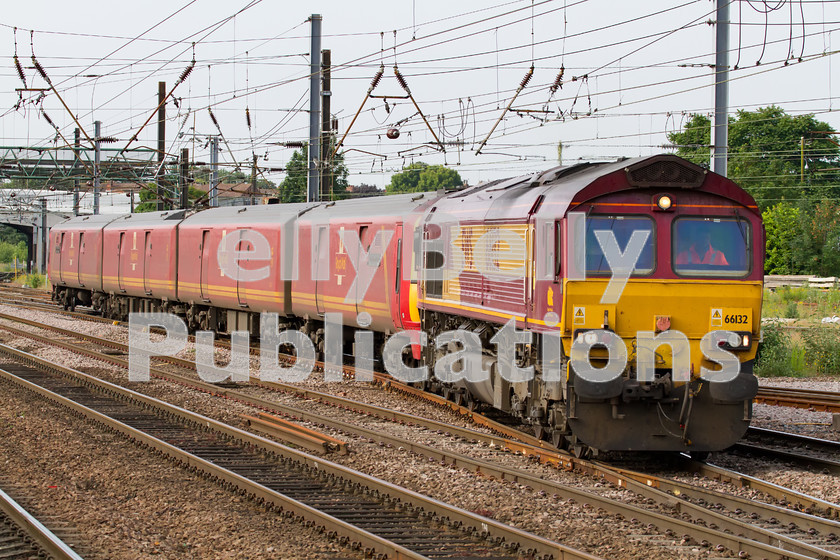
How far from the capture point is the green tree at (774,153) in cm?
6044

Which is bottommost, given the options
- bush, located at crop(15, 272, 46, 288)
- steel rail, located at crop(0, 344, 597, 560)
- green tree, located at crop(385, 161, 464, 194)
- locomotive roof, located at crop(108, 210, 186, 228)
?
steel rail, located at crop(0, 344, 597, 560)

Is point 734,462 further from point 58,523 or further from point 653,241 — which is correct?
point 58,523

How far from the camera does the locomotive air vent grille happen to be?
10.3 meters

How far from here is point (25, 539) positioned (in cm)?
812

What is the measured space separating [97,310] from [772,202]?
42.2 metres

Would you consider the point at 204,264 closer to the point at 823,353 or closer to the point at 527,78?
the point at 527,78

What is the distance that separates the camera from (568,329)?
1006cm

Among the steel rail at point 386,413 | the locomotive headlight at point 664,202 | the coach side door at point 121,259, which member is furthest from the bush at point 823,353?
the coach side door at point 121,259

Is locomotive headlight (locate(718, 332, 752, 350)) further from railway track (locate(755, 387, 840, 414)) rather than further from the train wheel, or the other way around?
railway track (locate(755, 387, 840, 414))

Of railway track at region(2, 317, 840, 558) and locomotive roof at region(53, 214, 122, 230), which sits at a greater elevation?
locomotive roof at region(53, 214, 122, 230)

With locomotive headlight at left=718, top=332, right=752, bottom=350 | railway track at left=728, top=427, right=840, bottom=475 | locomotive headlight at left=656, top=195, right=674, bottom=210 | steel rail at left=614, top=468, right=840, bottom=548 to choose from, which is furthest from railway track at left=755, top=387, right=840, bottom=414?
locomotive headlight at left=656, top=195, right=674, bottom=210

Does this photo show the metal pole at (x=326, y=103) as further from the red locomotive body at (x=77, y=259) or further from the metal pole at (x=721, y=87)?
the metal pole at (x=721, y=87)

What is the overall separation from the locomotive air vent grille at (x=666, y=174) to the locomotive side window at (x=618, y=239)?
1.34 ft

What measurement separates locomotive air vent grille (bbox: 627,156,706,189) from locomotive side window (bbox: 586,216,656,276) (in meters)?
0.41
